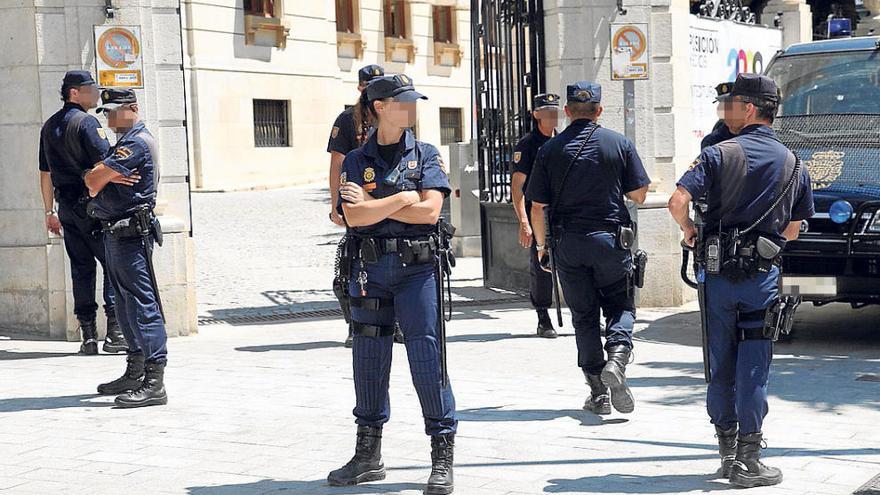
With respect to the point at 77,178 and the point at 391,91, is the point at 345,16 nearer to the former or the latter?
the point at 77,178

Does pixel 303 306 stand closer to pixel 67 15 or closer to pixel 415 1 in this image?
pixel 67 15

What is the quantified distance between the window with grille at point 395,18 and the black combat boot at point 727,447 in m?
28.2

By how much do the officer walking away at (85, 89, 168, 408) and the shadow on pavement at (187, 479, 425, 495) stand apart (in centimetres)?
197

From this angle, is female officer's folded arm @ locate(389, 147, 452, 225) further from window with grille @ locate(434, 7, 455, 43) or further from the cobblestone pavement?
window with grille @ locate(434, 7, 455, 43)

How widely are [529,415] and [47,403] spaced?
9.52ft

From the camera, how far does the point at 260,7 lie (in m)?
28.1

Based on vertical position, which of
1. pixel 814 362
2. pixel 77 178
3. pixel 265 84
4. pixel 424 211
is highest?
pixel 265 84

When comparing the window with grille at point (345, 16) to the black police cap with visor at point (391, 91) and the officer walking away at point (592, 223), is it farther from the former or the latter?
the black police cap with visor at point (391, 91)

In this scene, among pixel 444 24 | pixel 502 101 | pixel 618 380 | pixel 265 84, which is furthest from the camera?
pixel 444 24

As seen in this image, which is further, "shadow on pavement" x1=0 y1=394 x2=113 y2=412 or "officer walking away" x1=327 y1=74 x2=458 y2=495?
"shadow on pavement" x1=0 y1=394 x2=113 y2=412

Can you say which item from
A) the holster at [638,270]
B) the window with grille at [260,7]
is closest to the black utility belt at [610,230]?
the holster at [638,270]

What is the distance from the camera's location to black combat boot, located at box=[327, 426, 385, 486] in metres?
5.70

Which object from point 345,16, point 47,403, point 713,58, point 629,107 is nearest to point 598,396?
point 47,403

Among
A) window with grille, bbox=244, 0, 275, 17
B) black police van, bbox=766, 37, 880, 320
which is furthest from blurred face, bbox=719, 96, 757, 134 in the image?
window with grille, bbox=244, 0, 275, 17
